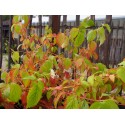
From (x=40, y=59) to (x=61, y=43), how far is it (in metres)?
0.13

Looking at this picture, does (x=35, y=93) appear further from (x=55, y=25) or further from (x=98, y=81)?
(x=55, y=25)

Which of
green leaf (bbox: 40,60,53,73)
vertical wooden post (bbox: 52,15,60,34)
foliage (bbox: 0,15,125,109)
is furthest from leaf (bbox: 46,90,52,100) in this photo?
vertical wooden post (bbox: 52,15,60,34)

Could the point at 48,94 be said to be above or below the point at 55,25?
below

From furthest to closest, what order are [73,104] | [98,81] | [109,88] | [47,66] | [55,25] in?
[55,25] < [47,66] < [109,88] < [98,81] < [73,104]

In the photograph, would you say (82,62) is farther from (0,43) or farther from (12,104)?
(0,43)

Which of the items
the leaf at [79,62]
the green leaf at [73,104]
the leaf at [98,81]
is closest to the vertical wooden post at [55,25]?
the leaf at [79,62]

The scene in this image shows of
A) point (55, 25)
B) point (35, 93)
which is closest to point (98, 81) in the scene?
point (35, 93)

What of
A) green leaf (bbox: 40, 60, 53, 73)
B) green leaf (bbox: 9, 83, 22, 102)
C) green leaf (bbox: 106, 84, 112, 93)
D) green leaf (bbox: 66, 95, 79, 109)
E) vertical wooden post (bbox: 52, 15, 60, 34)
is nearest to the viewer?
green leaf (bbox: 66, 95, 79, 109)

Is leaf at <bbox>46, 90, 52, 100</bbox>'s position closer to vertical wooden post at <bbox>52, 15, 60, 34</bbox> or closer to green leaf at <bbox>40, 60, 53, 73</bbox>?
green leaf at <bbox>40, 60, 53, 73</bbox>

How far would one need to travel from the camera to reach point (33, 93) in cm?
85

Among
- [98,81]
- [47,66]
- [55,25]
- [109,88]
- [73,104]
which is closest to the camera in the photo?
[73,104]

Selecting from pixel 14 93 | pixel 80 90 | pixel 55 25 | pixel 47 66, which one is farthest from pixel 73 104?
pixel 55 25

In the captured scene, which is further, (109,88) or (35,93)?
(109,88)
